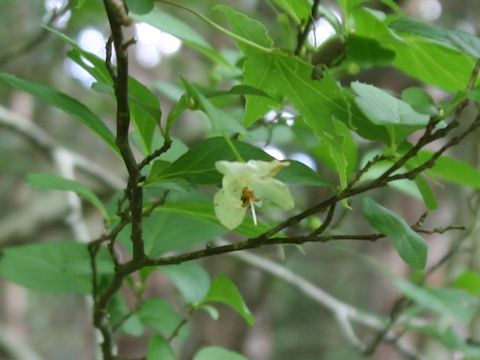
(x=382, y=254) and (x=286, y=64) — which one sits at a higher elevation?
(x=286, y=64)

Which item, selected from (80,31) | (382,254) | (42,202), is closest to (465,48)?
(42,202)

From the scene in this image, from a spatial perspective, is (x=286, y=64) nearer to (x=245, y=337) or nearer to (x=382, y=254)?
(x=245, y=337)

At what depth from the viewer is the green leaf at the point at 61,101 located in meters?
0.40

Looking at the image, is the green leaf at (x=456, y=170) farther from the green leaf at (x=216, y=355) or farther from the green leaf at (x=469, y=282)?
the green leaf at (x=469, y=282)

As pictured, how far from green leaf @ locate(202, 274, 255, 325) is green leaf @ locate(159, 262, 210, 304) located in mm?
15

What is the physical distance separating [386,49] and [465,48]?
0.13m

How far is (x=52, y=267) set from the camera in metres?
0.67

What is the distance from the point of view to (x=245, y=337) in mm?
1892

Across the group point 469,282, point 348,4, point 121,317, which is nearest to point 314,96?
point 348,4

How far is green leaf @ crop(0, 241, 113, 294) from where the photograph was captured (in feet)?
2.16

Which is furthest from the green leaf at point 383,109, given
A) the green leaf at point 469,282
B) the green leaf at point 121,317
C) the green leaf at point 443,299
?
the green leaf at point 469,282

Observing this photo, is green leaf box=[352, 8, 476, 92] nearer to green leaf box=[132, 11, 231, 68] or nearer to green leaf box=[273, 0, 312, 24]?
green leaf box=[273, 0, 312, 24]

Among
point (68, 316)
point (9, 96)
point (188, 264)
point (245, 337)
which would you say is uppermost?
point (9, 96)

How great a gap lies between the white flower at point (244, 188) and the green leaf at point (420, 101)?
10 cm
